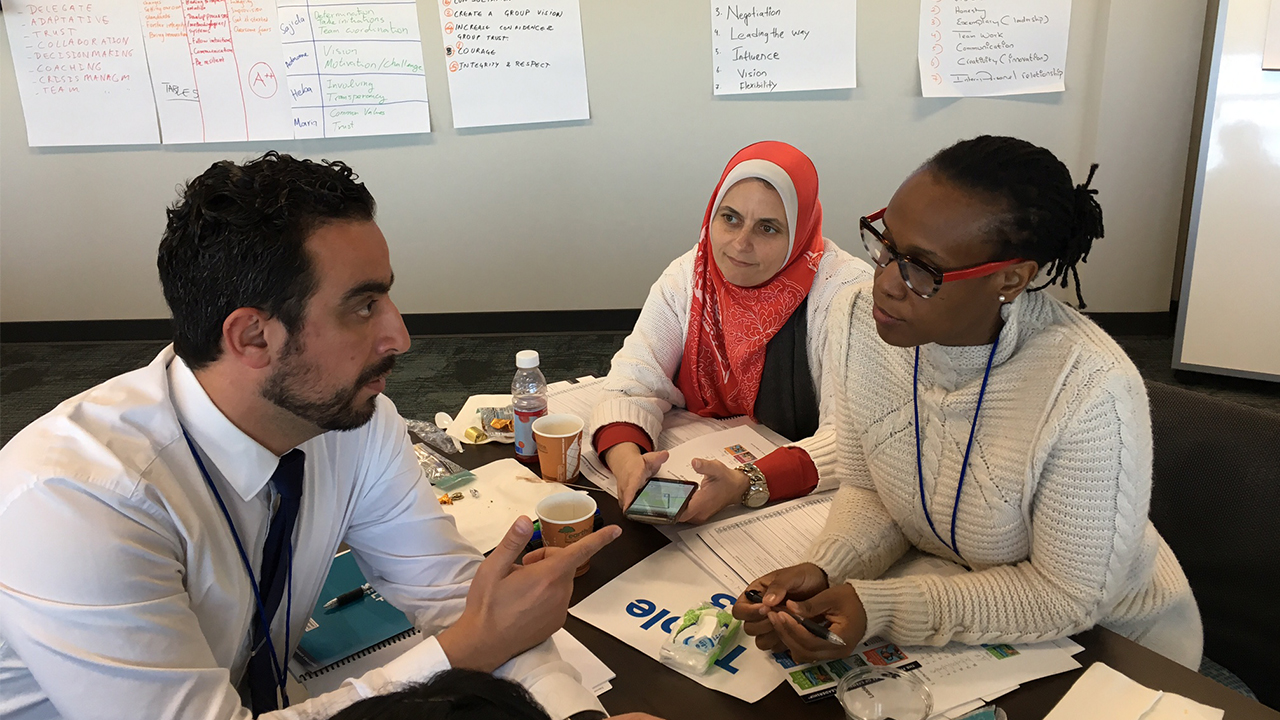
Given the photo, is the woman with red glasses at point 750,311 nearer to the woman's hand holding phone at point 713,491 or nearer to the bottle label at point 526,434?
the bottle label at point 526,434

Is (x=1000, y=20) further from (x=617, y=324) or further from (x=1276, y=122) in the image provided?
(x=617, y=324)

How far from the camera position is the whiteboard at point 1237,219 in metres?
3.20

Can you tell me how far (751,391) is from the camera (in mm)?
1911

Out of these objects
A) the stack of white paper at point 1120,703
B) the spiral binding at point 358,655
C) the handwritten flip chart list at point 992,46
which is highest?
the handwritten flip chart list at point 992,46

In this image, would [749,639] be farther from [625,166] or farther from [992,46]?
[992,46]

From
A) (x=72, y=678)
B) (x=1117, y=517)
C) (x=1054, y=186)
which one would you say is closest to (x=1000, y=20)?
(x=1054, y=186)

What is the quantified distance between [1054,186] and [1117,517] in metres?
0.43

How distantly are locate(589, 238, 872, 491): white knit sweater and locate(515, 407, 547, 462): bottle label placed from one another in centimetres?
13

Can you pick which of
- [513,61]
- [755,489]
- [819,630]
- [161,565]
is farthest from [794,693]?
[513,61]

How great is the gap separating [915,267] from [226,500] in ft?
3.11

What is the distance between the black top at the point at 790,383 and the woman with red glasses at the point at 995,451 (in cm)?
59

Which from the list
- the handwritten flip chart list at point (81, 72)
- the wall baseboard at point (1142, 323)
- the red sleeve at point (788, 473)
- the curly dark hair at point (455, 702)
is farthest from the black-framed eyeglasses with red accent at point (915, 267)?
the handwritten flip chart list at point (81, 72)

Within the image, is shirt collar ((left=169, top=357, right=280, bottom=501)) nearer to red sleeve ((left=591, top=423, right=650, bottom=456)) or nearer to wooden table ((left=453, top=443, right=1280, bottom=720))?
wooden table ((left=453, top=443, right=1280, bottom=720))

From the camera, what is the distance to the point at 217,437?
1.01m
